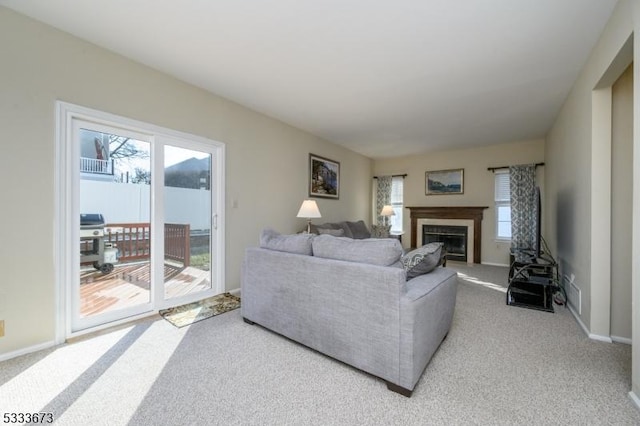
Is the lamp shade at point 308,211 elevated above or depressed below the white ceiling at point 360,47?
below

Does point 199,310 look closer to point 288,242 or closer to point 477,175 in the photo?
point 288,242

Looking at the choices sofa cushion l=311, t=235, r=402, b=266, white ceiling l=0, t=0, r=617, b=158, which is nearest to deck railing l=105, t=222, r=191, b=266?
white ceiling l=0, t=0, r=617, b=158

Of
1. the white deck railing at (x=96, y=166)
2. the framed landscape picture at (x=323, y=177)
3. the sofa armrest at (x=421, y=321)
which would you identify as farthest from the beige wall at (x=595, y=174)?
the white deck railing at (x=96, y=166)

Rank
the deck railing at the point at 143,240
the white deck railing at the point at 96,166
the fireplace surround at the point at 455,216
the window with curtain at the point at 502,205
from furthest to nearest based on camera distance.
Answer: the fireplace surround at the point at 455,216 < the window with curtain at the point at 502,205 < the deck railing at the point at 143,240 < the white deck railing at the point at 96,166

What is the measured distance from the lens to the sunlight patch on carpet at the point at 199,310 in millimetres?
2566

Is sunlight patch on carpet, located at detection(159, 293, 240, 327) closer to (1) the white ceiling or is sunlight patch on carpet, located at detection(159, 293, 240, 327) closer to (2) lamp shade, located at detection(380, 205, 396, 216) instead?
(1) the white ceiling

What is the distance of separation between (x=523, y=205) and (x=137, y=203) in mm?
6104

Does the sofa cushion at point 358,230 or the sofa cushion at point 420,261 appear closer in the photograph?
the sofa cushion at point 420,261

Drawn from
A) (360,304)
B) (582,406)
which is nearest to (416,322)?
(360,304)

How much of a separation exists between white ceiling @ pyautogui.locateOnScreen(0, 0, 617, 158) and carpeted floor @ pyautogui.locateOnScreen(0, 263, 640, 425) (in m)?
2.45

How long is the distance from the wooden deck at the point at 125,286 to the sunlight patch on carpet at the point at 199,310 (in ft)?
0.61

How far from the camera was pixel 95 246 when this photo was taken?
2.38 meters

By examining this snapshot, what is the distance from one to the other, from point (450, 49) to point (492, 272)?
394cm

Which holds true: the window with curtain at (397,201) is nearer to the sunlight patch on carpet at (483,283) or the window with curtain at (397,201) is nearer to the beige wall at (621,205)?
the sunlight patch on carpet at (483,283)
